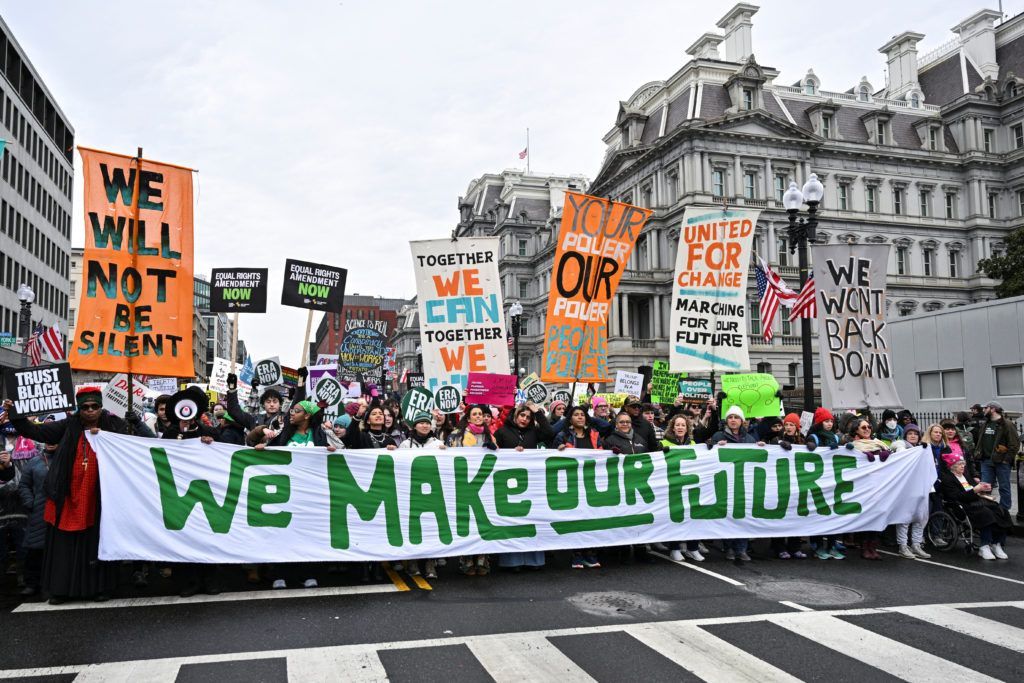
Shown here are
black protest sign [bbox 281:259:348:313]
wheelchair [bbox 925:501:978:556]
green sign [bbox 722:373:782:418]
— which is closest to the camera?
wheelchair [bbox 925:501:978:556]

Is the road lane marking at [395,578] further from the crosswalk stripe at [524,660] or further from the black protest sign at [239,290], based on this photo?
the black protest sign at [239,290]

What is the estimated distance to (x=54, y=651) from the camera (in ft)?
18.8

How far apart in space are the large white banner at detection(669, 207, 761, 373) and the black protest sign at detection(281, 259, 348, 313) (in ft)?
20.3

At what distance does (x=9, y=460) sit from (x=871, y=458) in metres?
9.86

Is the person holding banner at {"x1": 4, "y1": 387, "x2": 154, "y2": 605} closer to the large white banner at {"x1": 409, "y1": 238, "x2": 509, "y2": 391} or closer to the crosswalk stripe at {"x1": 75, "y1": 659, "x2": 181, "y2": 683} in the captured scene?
the crosswalk stripe at {"x1": 75, "y1": 659, "x2": 181, "y2": 683}

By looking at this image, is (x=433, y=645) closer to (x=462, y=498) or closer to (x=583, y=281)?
(x=462, y=498)

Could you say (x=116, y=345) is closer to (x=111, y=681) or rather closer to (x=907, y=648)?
(x=111, y=681)

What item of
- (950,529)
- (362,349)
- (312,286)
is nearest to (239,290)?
(312,286)

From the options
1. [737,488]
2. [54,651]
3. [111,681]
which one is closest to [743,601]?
[737,488]

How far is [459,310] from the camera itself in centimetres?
1266

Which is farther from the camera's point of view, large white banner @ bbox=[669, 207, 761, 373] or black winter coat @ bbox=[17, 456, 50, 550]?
large white banner @ bbox=[669, 207, 761, 373]

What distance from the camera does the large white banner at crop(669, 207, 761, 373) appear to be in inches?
496

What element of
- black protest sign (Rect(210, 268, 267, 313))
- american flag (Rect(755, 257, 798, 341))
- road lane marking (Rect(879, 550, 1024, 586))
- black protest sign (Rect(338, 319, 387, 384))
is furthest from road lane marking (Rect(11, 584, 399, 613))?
american flag (Rect(755, 257, 798, 341))

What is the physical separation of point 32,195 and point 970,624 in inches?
2202
